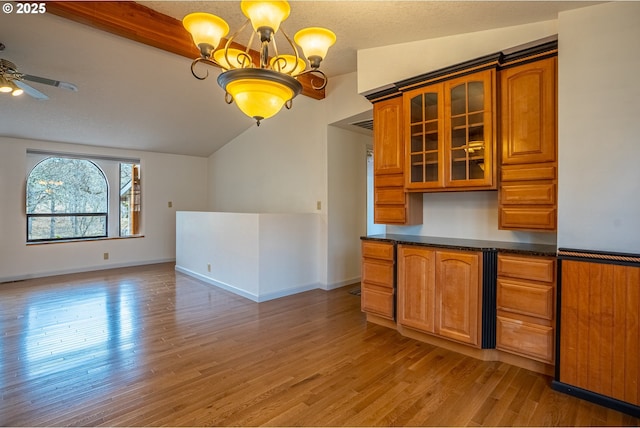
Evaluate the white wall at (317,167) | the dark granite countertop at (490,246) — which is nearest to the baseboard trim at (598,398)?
the dark granite countertop at (490,246)

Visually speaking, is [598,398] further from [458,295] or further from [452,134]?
[452,134]

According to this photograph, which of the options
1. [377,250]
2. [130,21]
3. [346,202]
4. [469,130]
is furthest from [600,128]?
[130,21]

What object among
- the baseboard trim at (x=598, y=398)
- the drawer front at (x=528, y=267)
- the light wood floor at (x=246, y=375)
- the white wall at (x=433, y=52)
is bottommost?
the light wood floor at (x=246, y=375)

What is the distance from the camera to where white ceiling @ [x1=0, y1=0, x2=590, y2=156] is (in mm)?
2432

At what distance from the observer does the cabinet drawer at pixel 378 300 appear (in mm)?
3112

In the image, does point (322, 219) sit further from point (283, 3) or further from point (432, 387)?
point (283, 3)

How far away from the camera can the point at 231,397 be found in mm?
2059

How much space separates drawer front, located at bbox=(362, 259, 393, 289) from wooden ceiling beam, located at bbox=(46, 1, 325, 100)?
8.85 feet

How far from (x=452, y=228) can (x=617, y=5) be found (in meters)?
1.96

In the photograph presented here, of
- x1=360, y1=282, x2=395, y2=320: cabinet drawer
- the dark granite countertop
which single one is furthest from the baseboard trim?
x1=360, y1=282, x2=395, y2=320: cabinet drawer

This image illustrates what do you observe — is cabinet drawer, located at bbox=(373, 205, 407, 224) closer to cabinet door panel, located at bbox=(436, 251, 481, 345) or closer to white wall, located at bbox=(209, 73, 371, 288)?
cabinet door panel, located at bbox=(436, 251, 481, 345)

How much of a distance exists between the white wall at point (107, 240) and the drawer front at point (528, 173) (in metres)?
6.32

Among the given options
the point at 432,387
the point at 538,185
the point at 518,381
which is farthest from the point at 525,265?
the point at 432,387

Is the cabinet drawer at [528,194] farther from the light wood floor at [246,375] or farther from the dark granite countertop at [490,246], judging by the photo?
the light wood floor at [246,375]
